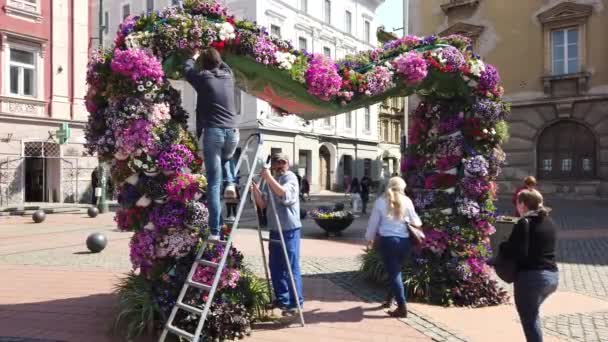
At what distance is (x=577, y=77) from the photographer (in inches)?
867

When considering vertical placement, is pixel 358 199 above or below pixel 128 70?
below

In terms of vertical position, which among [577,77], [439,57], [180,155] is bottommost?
[180,155]

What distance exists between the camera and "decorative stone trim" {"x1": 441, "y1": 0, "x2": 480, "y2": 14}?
972 inches

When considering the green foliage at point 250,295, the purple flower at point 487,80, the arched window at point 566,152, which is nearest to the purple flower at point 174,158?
the green foliage at point 250,295

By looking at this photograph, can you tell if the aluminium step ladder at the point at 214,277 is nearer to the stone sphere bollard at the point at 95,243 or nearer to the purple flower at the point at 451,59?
the purple flower at the point at 451,59

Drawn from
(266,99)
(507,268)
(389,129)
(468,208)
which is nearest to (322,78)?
(266,99)

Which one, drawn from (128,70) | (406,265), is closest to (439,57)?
(406,265)

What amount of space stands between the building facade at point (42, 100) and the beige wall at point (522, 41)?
19.0 metres

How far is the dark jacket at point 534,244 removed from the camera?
4.42m

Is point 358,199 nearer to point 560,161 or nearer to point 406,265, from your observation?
point 560,161

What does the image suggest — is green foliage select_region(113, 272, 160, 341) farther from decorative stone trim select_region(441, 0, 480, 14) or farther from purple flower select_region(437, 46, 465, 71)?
decorative stone trim select_region(441, 0, 480, 14)

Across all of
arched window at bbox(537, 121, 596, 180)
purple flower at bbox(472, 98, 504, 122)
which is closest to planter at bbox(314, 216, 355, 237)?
purple flower at bbox(472, 98, 504, 122)

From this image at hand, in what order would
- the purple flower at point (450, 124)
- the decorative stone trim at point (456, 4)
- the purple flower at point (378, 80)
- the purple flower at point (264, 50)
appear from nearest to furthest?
the purple flower at point (264, 50) → the purple flower at point (378, 80) → the purple flower at point (450, 124) → the decorative stone trim at point (456, 4)

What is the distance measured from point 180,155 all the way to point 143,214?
0.79 m
